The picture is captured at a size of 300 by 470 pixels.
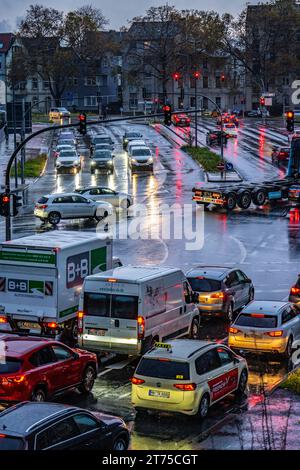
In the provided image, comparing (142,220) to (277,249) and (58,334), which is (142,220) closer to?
(277,249)

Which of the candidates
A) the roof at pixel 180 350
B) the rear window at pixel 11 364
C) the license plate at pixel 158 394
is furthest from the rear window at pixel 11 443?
the roof at pixel 180 350

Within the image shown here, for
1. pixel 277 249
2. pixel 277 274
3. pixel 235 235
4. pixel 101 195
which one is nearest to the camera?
pixel 277 274

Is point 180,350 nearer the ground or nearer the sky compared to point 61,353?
nearer the sky

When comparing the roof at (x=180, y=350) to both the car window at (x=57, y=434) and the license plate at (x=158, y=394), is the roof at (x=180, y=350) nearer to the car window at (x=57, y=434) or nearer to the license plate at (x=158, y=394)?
the license plate at (x=158, y=394)

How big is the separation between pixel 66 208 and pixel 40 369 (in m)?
29.9

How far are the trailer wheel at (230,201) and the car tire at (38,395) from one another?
33454 mm

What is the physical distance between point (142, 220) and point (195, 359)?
30.1 meters

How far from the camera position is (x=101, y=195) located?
5372 cm

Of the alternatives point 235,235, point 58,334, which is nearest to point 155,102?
point 235,235

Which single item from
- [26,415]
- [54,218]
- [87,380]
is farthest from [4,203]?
[26,415]

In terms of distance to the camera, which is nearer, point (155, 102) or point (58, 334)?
point (58, 334)

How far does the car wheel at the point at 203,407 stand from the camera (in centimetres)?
1998

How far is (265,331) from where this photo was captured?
82.5 ft

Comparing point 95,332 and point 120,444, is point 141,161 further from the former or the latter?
point 120,444
